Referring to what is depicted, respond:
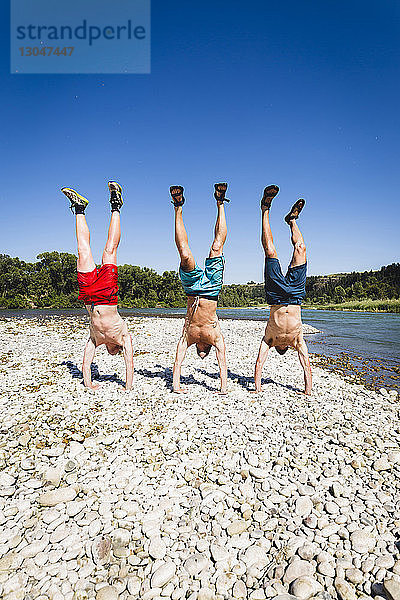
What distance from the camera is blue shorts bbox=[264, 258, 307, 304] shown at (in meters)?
7.12

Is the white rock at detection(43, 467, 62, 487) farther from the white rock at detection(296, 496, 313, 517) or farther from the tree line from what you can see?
the tree line

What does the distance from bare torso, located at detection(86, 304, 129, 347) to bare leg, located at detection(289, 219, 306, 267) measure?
4003 millimetres

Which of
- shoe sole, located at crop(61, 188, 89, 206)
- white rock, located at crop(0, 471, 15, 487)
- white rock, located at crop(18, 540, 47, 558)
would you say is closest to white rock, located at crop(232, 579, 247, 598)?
white rock, located at crop(18, 540, 47, 558)

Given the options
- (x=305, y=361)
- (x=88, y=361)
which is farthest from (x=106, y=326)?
(x=305, y=361)

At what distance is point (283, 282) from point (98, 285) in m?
3.93

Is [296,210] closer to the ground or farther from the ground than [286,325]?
farther from the ground

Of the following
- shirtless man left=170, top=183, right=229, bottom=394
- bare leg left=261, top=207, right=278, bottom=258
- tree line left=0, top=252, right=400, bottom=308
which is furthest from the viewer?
tree line left=0, top=252, right=400, bottom=308

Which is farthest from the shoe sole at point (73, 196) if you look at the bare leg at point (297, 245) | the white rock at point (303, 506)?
the white rock at point (303, 506)

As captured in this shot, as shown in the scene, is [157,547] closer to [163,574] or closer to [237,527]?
[163,574]

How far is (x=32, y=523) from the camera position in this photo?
3475 millimetres

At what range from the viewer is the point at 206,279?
700 centimetres

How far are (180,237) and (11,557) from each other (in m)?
5.16

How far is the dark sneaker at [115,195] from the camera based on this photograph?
6855 mm

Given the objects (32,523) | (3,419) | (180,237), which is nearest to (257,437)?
(32,523)
